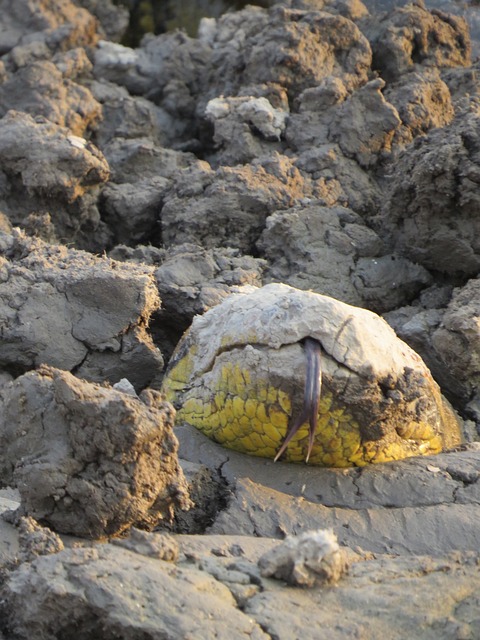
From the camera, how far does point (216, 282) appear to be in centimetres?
558

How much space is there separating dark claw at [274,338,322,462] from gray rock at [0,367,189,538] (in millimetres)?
623

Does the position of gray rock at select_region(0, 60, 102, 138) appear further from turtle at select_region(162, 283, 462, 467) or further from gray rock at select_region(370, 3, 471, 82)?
turtle at select_region(162, 283, 462, 467)

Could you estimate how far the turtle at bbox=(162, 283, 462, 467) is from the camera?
413 cm

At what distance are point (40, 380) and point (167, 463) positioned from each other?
1.88ft

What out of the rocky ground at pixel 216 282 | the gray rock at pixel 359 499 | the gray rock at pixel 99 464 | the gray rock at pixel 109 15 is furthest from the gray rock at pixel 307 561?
the gray rock at pixel 109 15

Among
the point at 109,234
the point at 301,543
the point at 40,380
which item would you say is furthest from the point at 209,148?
the point at 301,543

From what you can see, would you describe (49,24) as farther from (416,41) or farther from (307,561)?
(307,561)

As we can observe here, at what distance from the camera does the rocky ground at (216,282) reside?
3104 mm

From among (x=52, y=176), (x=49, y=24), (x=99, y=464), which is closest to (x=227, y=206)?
(x=52, y=176)

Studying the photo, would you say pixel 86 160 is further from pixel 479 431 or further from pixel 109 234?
pixel 479 431

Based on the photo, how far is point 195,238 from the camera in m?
6.18

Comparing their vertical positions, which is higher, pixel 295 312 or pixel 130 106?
pixel 295 312

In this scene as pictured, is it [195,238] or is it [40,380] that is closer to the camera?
[40,380]

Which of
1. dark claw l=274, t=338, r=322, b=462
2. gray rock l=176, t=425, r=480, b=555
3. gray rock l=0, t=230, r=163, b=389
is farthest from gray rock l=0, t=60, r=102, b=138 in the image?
dark claw l=274, t=338, r=322, b=462
